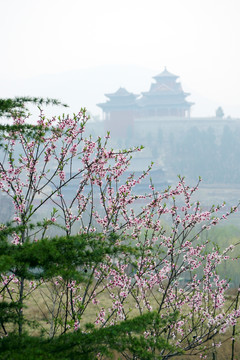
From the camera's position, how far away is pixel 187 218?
611cm

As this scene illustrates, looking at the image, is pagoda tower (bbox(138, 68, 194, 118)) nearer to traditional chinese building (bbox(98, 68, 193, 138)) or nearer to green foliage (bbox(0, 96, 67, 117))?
traditional chinese building (bbox(98, 68, 193, 138))

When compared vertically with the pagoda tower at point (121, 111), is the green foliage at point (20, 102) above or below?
below

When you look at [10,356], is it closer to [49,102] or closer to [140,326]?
[140,326]

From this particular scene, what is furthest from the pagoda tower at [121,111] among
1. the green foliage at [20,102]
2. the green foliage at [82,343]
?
the green foliage at [82,343]

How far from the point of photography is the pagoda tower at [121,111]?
65.2 m

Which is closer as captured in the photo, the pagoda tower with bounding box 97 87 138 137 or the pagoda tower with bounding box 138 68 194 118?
the pagoda tower with bounding box 97 87 138 137

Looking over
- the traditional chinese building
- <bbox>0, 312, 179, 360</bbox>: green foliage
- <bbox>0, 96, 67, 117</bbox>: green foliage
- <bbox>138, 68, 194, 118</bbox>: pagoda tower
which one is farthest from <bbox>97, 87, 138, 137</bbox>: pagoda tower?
<bbox>0, 312, 179, 360</bbox>: green foliage

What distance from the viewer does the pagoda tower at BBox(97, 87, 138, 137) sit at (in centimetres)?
6525

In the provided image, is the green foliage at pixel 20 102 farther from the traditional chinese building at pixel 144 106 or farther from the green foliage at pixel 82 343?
the traditional chinese building at pixel 144 106

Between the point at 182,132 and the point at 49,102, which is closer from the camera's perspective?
the point at 49,102

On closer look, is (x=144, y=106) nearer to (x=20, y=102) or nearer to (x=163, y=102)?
(x=163, y=102)

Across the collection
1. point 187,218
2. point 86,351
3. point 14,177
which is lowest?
point 86,351

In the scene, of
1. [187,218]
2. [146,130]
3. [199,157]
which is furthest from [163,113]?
[187,218]

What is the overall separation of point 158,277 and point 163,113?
67059 millimetres
